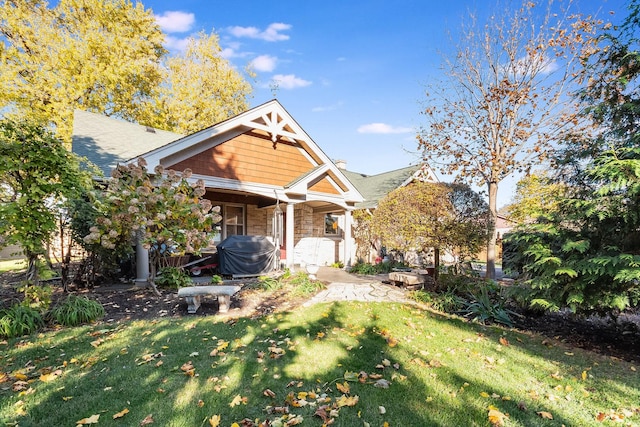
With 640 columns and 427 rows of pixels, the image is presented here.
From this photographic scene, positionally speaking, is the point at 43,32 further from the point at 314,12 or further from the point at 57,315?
the point at 57,315

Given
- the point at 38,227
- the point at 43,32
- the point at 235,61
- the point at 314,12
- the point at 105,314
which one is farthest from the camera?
the point at 235,61

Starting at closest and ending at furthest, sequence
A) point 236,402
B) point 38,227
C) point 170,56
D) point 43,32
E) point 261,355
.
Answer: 1. point 236,402
2. point 261,355
3. point 38,227
4. point 43,32
5. point 170,56

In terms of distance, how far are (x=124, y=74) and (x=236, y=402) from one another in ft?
72.8

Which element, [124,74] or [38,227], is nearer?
[38,227]

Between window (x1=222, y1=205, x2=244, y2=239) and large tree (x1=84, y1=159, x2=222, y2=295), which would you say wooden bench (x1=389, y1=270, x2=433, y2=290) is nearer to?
large tree (x1=84, y1=159, x2=222, y2=295)

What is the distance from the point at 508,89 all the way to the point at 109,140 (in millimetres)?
13950

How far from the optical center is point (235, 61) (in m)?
25.8

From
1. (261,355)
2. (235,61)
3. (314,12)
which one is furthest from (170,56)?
(261,355)

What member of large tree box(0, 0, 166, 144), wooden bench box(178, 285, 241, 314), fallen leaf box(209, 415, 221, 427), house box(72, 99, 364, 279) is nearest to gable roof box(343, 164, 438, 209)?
house box(72, 99, 364, 279)

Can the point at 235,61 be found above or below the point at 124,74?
above

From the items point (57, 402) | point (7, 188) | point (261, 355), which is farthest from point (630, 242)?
point (7, 188)

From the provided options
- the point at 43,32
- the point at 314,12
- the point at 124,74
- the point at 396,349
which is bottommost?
the point at 396,349

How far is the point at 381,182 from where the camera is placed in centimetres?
1736

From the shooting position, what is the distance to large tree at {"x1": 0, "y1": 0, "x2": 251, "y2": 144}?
17.4 meters
